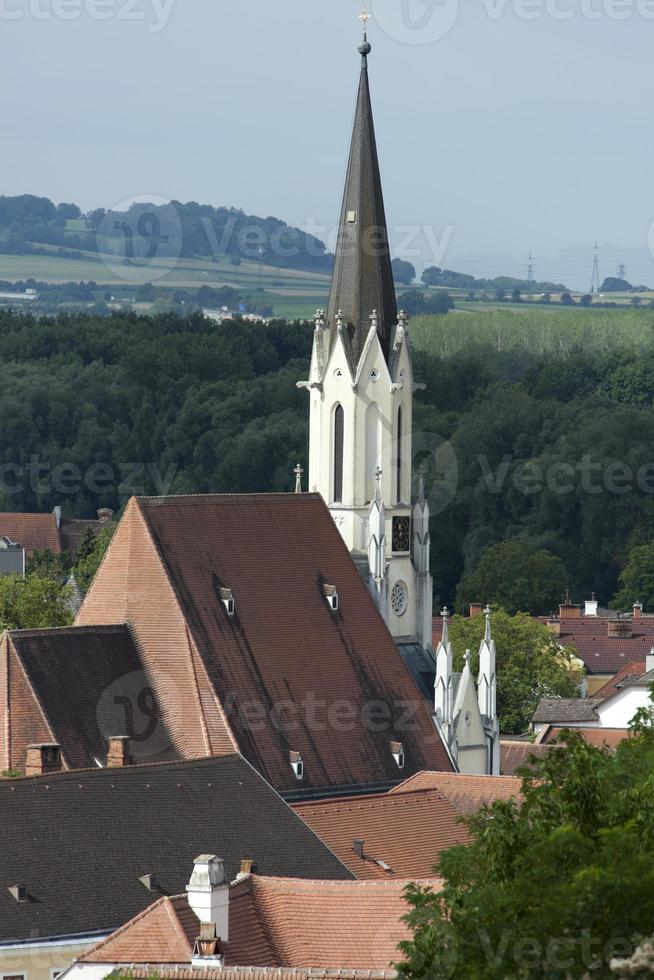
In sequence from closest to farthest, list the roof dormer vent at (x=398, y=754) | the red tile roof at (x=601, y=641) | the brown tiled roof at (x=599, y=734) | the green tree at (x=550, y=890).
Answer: the green tree at (x=550, y=890)
the roof dormer vent at (x=398, y=754)
the brown tiled roof at (x=599, y=734)
the red tile roof at (x=601, y=641)

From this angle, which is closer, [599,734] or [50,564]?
[599,734]

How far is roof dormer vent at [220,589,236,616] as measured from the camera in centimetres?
5206

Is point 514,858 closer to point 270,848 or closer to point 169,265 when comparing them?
point 270,848

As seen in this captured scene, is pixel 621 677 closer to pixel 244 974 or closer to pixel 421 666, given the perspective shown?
pixel 421 666

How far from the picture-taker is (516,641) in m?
82.1

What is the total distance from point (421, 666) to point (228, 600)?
21.6 ft

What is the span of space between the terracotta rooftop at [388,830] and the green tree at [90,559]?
146ft

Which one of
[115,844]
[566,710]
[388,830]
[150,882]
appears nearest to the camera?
[150,882]

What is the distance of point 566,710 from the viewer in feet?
251

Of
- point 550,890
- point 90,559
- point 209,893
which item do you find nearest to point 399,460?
point 209,893

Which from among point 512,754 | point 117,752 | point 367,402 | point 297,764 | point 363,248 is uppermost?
point 363,248

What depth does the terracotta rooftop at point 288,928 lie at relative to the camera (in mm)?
36656

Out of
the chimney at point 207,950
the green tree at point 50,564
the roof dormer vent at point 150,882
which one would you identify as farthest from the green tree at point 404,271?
the chimney at point 207,950

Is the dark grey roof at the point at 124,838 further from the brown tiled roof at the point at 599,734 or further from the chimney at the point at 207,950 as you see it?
the brown tiled roof at the point at 599,734
